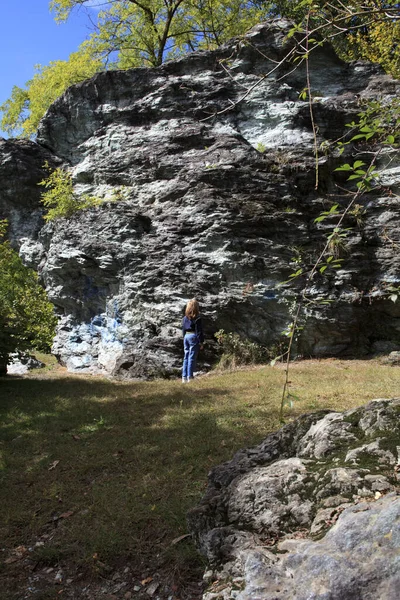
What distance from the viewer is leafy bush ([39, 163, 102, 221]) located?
13.7 m

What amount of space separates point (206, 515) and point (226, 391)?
18.9 ft

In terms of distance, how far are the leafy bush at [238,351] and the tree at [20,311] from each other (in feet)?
15.9

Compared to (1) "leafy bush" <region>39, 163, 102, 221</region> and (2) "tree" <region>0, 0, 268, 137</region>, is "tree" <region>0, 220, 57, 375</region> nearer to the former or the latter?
(1) "leafy bush" <region>39, 163, 102, 221</region>

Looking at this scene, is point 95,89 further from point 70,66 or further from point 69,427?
point 69,427

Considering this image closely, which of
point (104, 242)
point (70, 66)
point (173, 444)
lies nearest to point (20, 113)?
point (70, 66)

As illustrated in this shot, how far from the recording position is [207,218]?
40.2 feet

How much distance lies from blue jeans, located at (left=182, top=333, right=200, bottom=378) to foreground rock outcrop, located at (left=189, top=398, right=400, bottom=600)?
7146mm

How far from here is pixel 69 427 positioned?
22.4 ft

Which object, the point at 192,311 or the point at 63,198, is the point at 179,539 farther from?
the point at 63,198

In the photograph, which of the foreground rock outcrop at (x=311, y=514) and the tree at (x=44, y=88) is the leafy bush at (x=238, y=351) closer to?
the foreground rock outcrop at (x=311, y=514)

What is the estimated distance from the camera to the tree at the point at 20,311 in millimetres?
9609

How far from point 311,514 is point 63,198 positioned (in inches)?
509

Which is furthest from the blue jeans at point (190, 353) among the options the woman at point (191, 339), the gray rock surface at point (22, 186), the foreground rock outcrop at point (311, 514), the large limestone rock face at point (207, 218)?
the gray rock surface at point (22, 186)

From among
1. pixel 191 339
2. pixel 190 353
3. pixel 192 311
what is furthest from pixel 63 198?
pixel 190 353
